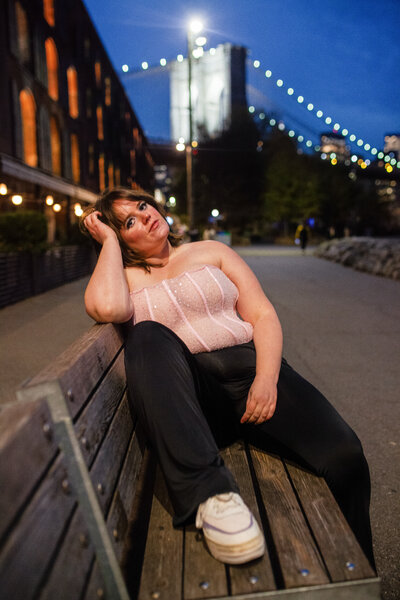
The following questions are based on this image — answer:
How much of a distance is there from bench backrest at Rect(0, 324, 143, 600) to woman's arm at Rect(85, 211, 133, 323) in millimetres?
450

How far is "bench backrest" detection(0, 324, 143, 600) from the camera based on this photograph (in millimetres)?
956

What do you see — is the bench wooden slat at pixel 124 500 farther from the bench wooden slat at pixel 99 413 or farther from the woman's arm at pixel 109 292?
the woman's arm at pixel 109 292

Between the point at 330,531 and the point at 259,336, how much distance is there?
97cm

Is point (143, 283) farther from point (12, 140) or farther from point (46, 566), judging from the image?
point (12, 140)

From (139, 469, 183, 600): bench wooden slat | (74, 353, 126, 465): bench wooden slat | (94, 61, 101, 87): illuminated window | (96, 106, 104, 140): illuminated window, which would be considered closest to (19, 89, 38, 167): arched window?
(96, 106, 104, 140): illuminated window

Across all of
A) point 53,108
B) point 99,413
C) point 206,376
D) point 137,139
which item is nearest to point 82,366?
point 99,413

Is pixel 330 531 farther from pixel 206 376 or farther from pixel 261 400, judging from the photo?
pixel 206 376

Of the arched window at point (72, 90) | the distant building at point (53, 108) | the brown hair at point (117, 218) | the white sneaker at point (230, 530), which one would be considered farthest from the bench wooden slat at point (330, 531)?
the arched window at point (72, 90)

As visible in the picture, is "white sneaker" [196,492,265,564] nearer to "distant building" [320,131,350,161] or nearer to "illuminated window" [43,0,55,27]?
"illuminated window" [43,0,55,27]

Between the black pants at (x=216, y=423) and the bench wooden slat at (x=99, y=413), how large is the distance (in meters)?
0.08

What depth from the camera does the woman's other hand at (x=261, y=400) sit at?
6.94ft

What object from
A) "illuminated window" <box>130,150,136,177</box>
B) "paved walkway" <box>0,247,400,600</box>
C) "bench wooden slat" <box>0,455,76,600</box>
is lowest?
"paved walkway" <box>0,247,400,600</box>

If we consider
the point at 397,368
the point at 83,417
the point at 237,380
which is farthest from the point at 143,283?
the point at 397,368

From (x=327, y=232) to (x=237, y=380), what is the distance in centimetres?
5606
